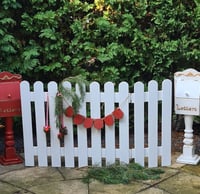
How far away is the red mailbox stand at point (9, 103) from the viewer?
364 cm

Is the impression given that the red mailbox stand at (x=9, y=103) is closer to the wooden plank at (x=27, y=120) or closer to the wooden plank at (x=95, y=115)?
the wooden plank at (x=27, y=120)

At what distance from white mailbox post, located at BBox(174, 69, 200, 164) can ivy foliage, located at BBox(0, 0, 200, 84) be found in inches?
31.1

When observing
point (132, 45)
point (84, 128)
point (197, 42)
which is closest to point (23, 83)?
point (84, 128)

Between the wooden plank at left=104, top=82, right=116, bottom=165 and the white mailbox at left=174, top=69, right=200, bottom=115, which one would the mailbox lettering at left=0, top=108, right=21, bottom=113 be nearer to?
the wooden plank at left=104, top=82, right=116, bottom=165

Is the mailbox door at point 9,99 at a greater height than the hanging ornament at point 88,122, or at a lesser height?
greater

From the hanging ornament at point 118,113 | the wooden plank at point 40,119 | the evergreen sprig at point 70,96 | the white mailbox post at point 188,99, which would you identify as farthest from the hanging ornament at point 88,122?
the white mailbox post at point 188,99

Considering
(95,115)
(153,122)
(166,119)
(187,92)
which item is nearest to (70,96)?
(95,115)

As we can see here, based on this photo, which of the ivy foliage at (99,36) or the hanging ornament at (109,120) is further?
the ivy foliage at (99,36)

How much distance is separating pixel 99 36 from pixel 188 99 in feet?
4.46

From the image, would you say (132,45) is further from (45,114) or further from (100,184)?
(100,184)

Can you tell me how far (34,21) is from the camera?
4.30m

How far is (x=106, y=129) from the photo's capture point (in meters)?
3.66

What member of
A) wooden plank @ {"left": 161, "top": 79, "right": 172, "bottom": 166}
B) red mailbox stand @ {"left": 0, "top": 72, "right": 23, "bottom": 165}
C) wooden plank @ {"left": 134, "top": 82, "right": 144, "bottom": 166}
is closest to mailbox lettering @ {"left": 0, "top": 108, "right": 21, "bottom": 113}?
red mailbox stand @ {"left": 0, "top": 72, "right": 23, "bottom": 165}

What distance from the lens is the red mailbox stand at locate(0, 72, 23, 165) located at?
3643mm
